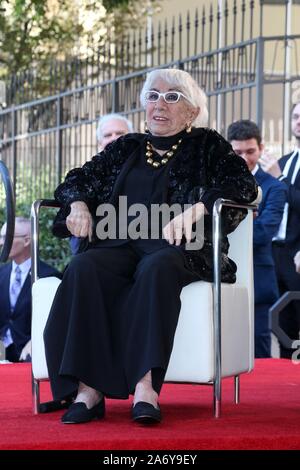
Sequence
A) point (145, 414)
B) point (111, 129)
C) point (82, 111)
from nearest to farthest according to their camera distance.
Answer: point (145, 414) → point (111, 129) → point (82, 111)

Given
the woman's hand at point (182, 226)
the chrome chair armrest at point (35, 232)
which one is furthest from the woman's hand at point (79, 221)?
the woman's hand at point (182, 226)

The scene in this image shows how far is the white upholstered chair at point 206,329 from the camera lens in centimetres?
397

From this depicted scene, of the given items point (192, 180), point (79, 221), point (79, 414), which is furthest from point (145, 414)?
point (192, 180)

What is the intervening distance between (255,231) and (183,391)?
5.91 feet

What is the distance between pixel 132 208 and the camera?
4.30 m

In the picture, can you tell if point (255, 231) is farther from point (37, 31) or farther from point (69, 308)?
point (37, 31)

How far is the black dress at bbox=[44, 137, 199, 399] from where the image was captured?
12.5ft

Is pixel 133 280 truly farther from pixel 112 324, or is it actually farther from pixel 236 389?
pixel 236 389

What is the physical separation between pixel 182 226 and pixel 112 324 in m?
0.45

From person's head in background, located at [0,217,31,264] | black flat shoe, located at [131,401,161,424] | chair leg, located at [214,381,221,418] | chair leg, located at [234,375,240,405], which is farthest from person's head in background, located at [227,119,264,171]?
black flat shoe, located at [131,401,161,424]

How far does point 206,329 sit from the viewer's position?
13.0 feet

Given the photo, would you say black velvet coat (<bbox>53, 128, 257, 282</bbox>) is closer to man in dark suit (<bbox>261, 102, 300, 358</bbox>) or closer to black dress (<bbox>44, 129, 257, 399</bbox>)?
black dress (<bbox>44, 129, 257, 399</bbox>)

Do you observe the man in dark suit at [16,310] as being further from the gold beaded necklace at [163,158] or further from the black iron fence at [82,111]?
the black iron fence at [82,111]
